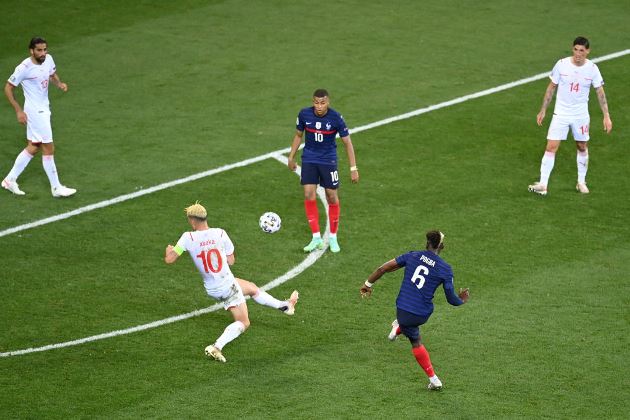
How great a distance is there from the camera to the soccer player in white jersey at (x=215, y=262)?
13.5m

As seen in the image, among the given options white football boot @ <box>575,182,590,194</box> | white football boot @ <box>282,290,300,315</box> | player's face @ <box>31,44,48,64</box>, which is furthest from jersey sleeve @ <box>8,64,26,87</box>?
white football boot @ <box>575,182,590,194</box>

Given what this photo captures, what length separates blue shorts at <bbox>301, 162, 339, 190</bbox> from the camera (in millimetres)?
16547

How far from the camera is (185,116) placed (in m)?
21.6

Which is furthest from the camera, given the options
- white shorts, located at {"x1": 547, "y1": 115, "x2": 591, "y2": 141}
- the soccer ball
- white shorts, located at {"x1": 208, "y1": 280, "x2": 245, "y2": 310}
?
white shorts, located at {"x1": 547, "y1": 115, "x2": 591, "y2": 141}

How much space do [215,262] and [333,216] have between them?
Answer: 3559mm

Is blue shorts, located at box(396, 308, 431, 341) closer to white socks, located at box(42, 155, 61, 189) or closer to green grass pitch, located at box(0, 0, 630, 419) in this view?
green grass pitch, located at box(0, 0, 630, 419)

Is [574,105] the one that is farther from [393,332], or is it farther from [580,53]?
[393,332]

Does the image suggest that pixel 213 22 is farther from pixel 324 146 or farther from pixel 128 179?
pixel 324 146

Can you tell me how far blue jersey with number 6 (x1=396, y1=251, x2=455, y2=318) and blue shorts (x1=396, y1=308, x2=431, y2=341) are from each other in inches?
1.8

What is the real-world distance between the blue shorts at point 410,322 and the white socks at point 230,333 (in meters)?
2.09

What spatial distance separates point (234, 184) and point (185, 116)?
316 cm

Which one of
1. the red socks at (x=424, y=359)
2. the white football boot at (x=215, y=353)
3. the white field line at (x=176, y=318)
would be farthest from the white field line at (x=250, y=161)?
the red socks at (x=424, y=359)

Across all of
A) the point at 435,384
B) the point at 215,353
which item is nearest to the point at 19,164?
the point at 215,353

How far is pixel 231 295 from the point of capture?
45.5 feet
